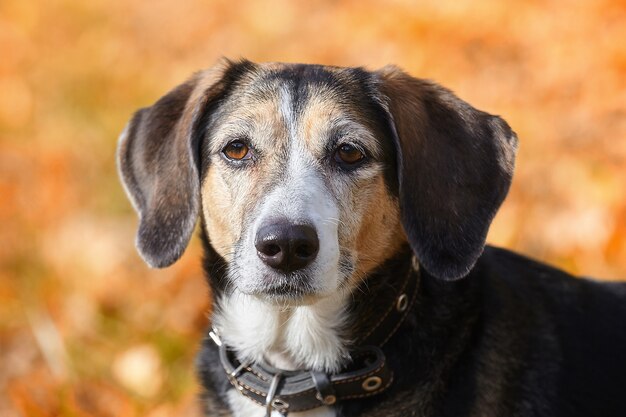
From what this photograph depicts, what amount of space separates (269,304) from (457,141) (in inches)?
39.0

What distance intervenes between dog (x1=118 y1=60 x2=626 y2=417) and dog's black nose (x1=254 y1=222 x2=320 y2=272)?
36 mm

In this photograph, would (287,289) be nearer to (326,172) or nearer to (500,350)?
(326,172)

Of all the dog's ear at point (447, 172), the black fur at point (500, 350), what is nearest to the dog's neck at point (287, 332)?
the black fur at point (500, 350)

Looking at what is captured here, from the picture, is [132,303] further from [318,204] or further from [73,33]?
[73,33]

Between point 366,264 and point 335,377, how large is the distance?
45 cm

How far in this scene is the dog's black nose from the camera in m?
3.46

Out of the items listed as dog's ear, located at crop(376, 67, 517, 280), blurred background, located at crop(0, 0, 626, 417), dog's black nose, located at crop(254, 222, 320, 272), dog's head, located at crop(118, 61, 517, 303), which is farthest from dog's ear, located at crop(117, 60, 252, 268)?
blurred background, located at crop(0, 0, 626, 417)

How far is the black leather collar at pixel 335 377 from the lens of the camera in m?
3.74

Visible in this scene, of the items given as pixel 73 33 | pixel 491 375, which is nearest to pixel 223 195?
pixel 491 375

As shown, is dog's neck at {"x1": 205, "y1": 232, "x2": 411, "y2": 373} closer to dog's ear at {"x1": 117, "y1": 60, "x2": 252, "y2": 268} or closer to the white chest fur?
the white chest fur

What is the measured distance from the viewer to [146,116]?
429 centimetres

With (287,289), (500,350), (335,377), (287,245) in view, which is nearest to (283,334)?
(335,377)

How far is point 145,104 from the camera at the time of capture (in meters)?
10.2

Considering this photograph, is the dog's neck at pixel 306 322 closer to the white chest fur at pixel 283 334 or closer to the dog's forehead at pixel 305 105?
the white chest fur at pixel 283 334
